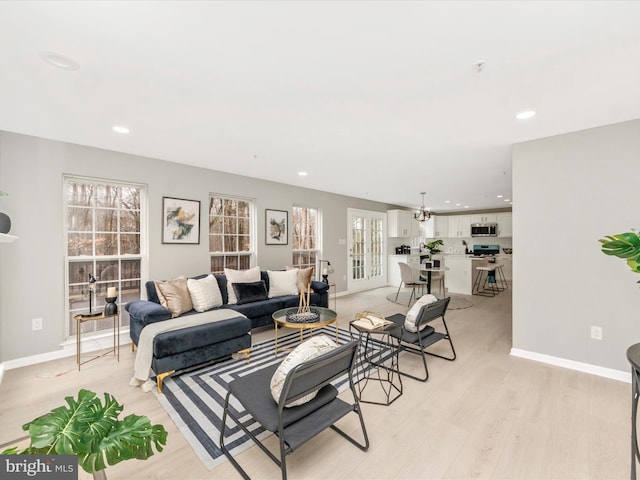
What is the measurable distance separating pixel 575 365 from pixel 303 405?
9.98 ft

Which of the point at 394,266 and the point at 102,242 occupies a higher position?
the point at 102,242

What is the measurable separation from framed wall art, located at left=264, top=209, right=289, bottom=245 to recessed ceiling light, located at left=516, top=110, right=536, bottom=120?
3.89 m

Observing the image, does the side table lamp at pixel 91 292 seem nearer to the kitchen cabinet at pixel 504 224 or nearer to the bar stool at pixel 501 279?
the bar stool at pixel 501 279

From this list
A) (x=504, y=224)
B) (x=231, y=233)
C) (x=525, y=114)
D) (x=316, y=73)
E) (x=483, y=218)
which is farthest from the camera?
(x=483, y=218)

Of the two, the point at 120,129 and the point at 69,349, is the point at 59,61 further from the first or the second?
the point at 69,349

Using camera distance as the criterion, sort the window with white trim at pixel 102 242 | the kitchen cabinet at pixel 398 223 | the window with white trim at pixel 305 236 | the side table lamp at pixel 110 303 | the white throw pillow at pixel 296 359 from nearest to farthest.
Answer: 1. the white throw pillow at pixel 296 359
2. the side table lamp at pixel 110 303
3. the window with white trim at pixel 102 242
4. the window with white trim at pixel 305 236
5. the kitchen cabinet at pixel 398 223

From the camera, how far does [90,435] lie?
1014 mm

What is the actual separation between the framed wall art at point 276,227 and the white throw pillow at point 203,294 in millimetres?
1635

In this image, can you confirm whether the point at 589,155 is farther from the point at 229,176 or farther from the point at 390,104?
the point at 229,176

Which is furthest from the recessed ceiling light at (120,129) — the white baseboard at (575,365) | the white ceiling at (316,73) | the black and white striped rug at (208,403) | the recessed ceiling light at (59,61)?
the white baseboard at (575,365)

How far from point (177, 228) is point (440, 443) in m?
3.93

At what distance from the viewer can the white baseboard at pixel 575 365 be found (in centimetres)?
273

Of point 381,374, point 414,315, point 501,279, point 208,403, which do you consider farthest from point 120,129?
point 501,279

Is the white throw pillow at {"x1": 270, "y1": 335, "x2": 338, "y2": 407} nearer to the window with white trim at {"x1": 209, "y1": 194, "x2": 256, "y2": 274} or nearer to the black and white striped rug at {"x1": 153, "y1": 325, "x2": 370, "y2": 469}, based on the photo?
the black and white striped rug at {"x1": 153, "y1": 325, "x2": 370, "y2": 469}
